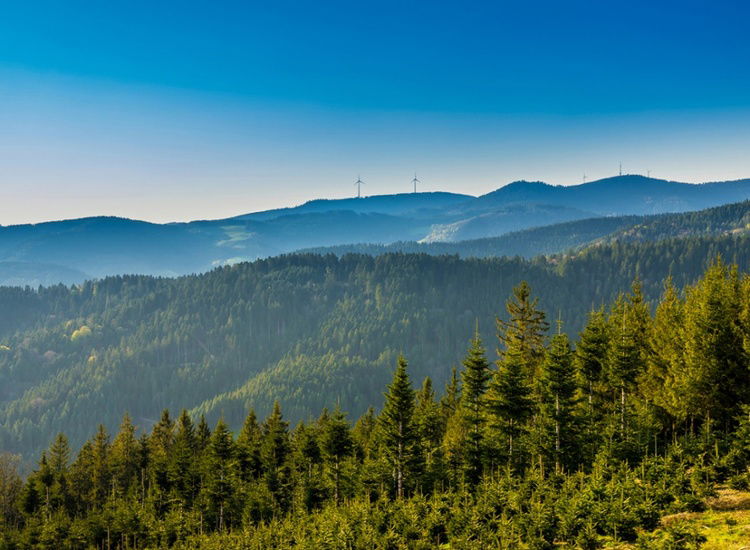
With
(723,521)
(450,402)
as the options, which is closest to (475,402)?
(723,521)

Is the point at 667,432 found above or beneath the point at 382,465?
above

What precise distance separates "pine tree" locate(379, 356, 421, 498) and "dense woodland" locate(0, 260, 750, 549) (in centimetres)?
15

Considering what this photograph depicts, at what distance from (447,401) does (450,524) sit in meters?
63.1

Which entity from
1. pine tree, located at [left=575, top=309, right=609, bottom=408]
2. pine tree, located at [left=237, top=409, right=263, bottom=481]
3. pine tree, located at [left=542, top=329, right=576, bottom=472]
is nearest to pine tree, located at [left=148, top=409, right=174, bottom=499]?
pine tree, located at [left=237, top=409, right=263, bottom=481]

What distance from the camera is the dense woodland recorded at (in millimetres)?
29891

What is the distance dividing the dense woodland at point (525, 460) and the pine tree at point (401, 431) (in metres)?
0.15

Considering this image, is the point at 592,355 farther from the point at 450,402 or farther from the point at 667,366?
the point at 450,402

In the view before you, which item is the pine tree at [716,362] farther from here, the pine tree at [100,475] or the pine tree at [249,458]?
the pine tree at [100,475]

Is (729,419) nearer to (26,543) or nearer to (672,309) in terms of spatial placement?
(672,309)

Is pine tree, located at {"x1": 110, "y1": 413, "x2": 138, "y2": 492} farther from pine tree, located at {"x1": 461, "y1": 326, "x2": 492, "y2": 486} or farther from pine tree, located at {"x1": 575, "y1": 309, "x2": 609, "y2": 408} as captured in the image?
pine tree, located at {"x1": 575, "y1": 309, "x2": 609, "y2": 408}

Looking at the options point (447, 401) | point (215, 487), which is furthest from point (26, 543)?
point (447, 401)

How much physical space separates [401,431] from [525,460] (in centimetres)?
1125

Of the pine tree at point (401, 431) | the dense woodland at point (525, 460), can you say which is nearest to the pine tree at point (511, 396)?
the dense woodland at point (525, 460)

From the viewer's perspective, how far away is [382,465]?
51.4 metres
